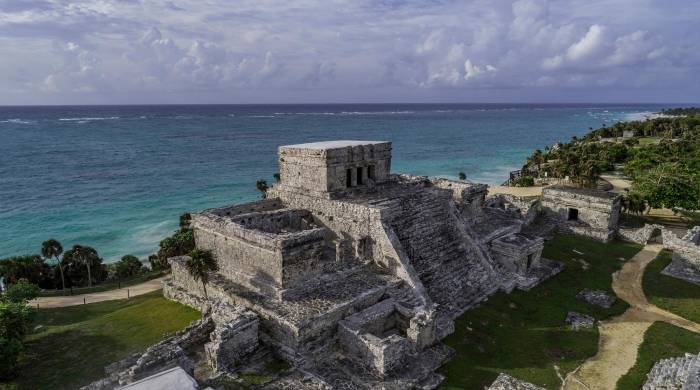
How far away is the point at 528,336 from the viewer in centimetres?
1894

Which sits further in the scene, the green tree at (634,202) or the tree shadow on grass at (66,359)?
the green tree at (634,202)

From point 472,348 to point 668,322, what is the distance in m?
11.0

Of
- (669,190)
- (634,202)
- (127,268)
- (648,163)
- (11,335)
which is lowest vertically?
(127,268)

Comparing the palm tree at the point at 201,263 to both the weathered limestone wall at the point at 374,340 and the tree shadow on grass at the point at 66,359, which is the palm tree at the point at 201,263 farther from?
the weathered limestone wall at the point at 374,340

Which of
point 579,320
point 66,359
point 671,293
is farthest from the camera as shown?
point 671,293

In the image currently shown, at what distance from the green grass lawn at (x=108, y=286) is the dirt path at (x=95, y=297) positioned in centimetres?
61

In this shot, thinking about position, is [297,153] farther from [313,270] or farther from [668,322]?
[668,322]

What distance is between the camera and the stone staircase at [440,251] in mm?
21016

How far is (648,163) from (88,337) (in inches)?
2156

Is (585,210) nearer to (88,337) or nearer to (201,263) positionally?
(201,263)

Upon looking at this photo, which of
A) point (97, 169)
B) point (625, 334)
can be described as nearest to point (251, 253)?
point (625, 334)

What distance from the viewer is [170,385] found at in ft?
36.6

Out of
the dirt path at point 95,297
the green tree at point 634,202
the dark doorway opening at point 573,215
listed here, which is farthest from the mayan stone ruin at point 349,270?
the green tree at point 634,202

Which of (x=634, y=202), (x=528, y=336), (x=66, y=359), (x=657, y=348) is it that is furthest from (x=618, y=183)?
(x=66, y=359)
